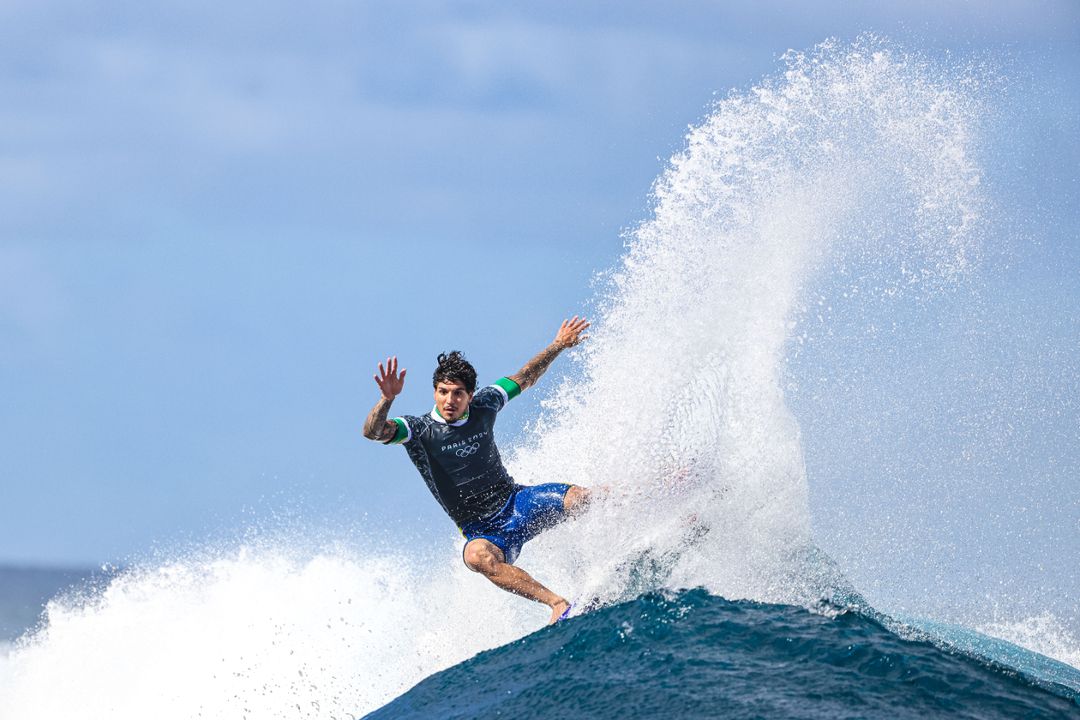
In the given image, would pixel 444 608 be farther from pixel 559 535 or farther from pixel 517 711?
pixel 517 711

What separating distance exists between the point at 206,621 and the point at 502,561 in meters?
8.20

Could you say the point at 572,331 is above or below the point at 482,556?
above

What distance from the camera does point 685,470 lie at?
912cm

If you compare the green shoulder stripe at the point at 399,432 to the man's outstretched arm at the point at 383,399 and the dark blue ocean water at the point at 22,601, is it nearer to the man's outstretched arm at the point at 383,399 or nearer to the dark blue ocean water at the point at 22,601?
the man's outstretched arm at the point at 383,399

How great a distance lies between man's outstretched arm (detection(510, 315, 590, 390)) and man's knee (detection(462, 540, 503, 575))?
151 centimetres

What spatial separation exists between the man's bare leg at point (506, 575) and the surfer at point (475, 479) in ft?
0.03

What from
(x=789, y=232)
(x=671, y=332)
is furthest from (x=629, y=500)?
(x=789, y=232)

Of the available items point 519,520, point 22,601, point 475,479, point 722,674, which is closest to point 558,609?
point 519,520

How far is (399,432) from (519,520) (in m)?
1.30

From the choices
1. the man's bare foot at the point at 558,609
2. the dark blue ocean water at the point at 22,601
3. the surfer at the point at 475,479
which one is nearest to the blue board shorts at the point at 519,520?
the surfer at the point at 475,479

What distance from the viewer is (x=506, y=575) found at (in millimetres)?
8656

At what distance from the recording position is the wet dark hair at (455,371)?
9016mm

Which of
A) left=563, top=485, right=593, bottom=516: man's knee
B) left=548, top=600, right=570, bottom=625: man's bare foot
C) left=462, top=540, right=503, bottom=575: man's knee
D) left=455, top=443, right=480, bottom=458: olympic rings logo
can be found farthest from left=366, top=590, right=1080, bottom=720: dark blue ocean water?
left=455, top=443, right=480, bottom=458: olympic rings logo

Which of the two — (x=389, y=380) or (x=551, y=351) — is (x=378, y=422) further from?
(x=551, y=351)
